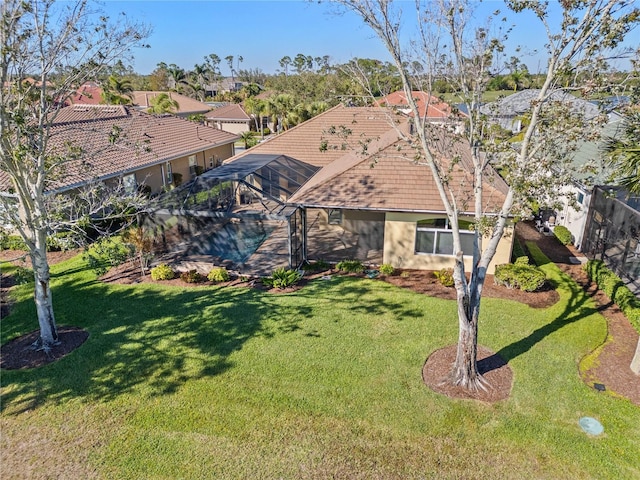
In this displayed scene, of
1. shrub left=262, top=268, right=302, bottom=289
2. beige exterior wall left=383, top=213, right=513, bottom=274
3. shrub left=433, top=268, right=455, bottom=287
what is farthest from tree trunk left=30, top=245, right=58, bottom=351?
shrub left=433, top=268, right=455, bottom=287

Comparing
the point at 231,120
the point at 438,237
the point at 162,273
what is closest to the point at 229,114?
the point at 231,120

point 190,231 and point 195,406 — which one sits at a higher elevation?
point 190,231

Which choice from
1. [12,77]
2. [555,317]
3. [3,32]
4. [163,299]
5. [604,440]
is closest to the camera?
[604,440]

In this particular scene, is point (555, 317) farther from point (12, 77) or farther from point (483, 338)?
point (12, 77)

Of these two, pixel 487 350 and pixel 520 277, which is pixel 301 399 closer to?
pixel 487 350

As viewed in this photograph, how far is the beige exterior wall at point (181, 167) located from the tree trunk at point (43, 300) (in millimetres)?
10002

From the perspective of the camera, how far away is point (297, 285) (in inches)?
616

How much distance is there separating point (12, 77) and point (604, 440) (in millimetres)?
15329

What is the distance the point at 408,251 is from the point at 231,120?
46620 mm

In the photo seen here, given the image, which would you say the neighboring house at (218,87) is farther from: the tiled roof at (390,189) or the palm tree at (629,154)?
the palm tree at (629,154)

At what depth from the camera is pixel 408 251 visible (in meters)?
16.7

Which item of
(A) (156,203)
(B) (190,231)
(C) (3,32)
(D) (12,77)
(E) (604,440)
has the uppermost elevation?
(C) (3,32)

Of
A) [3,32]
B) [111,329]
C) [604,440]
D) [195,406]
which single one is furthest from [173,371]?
[604,440]

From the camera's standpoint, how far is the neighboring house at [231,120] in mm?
57469
